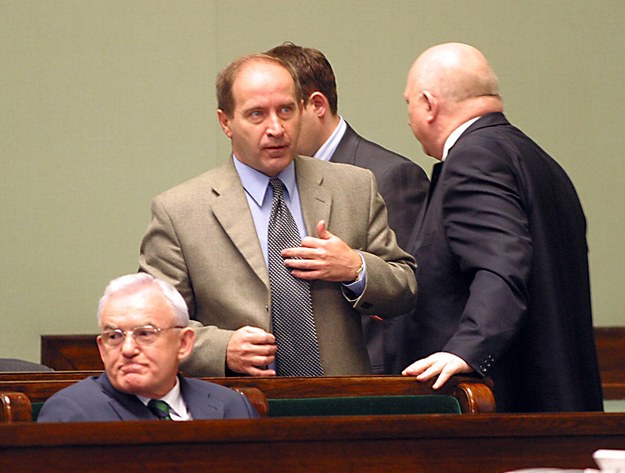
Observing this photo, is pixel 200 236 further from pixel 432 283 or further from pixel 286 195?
pixel 432 283

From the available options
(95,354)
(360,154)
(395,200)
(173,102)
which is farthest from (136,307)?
(173,102)

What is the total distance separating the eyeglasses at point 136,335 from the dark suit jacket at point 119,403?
83 mm

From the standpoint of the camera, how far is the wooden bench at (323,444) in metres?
2.38

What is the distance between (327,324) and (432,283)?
0.37 meters

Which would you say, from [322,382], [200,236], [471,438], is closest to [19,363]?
[200,236]

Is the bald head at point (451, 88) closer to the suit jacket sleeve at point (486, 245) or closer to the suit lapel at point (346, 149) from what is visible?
the suit jacket sleeve at point (486, 245)

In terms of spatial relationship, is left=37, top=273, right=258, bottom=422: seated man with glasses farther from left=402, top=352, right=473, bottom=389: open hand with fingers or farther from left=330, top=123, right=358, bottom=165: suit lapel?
left=330, top=123, right=358, bottom=165: suit lapel

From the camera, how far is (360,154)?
180 inches

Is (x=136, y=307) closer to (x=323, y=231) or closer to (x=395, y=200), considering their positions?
(x=323, y=231)

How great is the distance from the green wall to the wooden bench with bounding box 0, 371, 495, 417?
386cm

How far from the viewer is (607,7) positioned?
7438 mm

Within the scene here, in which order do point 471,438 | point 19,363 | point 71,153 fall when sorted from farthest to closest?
point 71,153, point 19,363, point 471,438

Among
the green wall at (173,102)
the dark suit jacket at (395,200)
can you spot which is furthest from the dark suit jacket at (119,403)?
the green wall at (173,102)

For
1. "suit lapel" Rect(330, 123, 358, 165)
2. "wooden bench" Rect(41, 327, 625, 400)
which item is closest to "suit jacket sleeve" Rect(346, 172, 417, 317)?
"suit lapel" Rect(330, 123, 358, 165)
